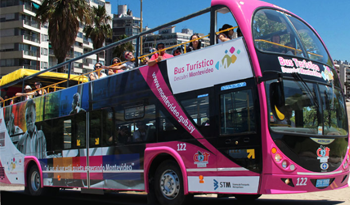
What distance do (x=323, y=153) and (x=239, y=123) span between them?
1688mm

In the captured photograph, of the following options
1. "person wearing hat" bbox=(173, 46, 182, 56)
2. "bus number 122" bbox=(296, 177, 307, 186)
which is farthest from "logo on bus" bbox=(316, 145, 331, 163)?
"person wearing hat" bbox=(173, 46, 182, 56)

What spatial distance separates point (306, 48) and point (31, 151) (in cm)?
1079

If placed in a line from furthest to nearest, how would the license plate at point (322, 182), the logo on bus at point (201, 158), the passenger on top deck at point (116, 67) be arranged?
A: the passenger on top deck at point (116, 67)
the logo on bus at point (201, 158)
the license plate at point (322, 182)

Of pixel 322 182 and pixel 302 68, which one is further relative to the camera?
pixel 302 68

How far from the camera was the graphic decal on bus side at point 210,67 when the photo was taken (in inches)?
327

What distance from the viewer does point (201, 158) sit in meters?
8.82

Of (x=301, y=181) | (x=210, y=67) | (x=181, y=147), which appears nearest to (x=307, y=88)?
(x=301, y=181)

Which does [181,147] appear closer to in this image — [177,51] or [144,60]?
[177,51]

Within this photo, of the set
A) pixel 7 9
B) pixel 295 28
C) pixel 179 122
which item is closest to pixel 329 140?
pixel 295 28

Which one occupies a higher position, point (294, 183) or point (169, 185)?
point (294, 183)

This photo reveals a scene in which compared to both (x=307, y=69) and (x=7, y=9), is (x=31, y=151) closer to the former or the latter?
(x=307, y=69)

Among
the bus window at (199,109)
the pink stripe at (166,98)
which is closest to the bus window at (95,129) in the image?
the pink stripe at (166,98)

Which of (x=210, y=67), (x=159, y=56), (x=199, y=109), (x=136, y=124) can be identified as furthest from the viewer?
(x=136, y=124)

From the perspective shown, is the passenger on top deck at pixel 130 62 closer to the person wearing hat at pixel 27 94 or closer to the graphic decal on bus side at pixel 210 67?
the graphic decal on bus side at pixel 210 67
